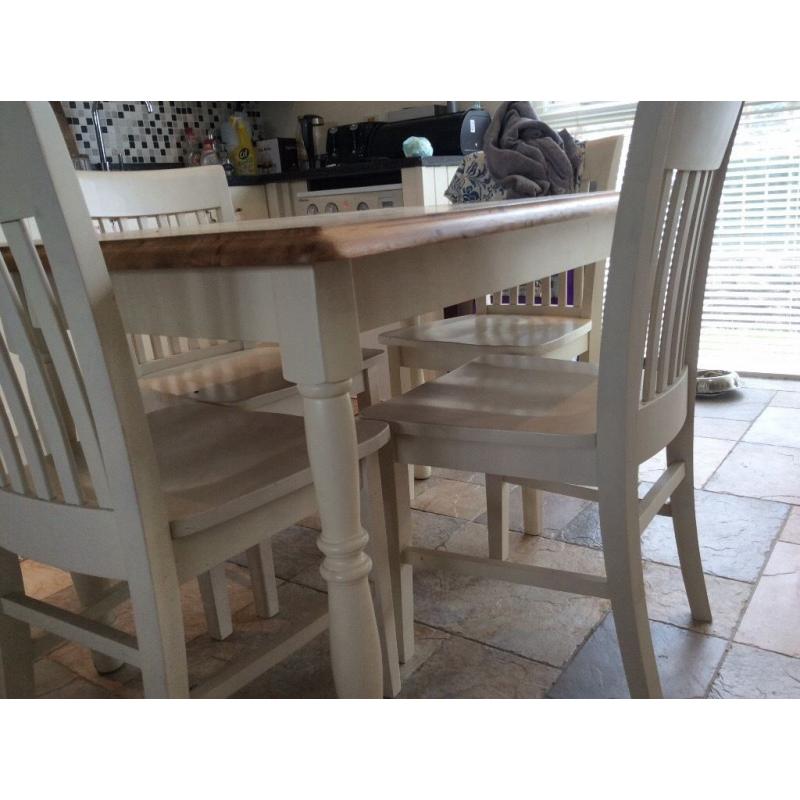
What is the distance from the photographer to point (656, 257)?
1.03 m

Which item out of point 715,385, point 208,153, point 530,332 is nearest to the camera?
point 530,332

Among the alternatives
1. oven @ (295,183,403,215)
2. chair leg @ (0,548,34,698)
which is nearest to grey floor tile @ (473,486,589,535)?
chair leg @ (0,548,34,698)

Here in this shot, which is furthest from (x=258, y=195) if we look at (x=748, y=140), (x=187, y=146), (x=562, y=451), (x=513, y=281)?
(x=562, y=451)

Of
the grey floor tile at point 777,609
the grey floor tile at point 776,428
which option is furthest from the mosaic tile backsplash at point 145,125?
the grey floor tile at point 777,609

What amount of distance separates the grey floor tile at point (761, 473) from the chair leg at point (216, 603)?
139 centimetres

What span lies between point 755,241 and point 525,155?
1.84 m

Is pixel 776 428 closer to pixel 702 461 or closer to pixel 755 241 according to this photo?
pixel 702 461

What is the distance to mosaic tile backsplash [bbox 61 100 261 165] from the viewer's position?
3.54m

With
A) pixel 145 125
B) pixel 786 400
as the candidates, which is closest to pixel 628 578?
pixel 786 400

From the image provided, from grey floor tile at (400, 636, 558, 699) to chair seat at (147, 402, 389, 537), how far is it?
1.63 feet

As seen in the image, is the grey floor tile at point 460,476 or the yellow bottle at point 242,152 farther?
the yellow bottle at point 242,152

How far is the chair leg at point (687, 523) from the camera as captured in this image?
1.41 m

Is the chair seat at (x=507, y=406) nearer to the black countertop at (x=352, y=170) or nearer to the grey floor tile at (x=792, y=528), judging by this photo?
the grey floor tile at (x=792, y=528)
